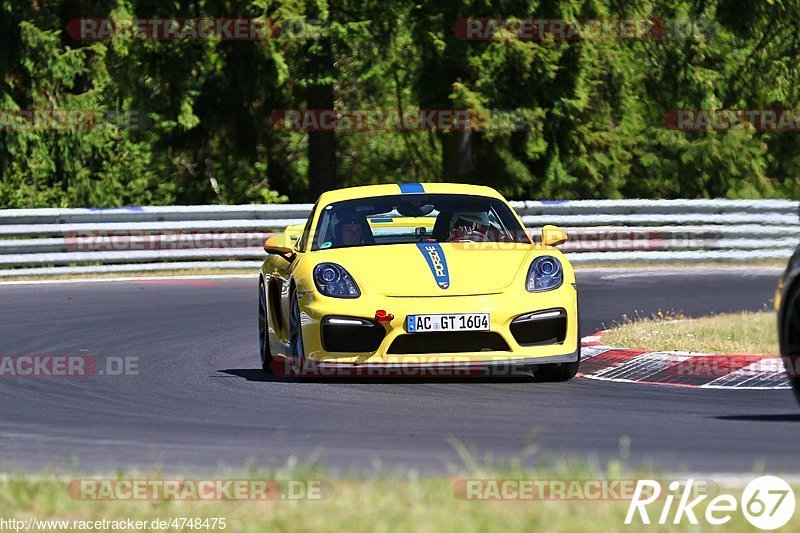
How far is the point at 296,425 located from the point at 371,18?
Answer: 18.8 m

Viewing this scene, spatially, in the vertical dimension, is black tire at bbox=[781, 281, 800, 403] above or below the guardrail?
above

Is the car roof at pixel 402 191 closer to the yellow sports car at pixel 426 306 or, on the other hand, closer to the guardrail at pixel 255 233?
the yellow sports car at pixel 426 306

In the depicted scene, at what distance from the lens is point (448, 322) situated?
9.29 metres

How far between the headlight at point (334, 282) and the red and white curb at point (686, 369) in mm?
1838

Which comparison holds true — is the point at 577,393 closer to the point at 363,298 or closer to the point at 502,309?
the point at 502,309

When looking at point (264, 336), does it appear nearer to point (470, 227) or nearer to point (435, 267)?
point (470, 227)

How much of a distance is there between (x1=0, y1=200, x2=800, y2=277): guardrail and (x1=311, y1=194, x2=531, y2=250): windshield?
1018 cm

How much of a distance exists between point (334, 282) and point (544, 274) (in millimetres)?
1313

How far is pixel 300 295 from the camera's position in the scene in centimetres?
984

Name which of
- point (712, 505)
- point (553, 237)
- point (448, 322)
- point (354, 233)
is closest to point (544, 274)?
point (553, 237)

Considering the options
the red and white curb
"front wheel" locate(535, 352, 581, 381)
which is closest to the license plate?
"front wheel" locate(535, 352, 581, 381)

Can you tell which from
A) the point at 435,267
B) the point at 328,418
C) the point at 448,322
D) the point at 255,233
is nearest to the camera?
the point at 328,418

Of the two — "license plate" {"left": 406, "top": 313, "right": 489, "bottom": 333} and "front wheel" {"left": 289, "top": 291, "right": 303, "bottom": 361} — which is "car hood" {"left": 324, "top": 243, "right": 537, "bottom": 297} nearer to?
"license plate" {"left": 406, "top": 313, "right": 489, "bottom": 333}

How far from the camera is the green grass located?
1131 cm
